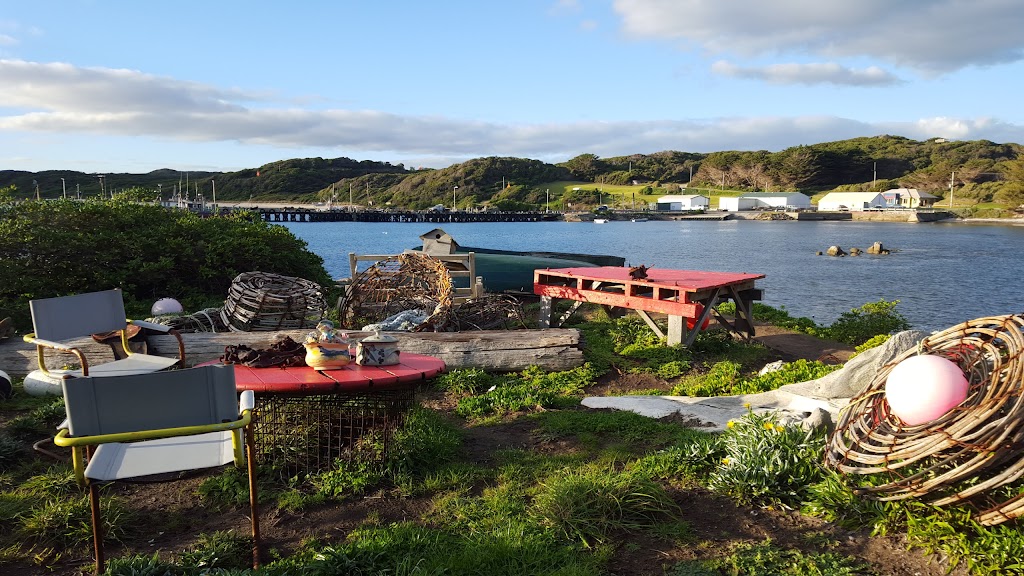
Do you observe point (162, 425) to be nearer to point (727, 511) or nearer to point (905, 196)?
point (727, 511)

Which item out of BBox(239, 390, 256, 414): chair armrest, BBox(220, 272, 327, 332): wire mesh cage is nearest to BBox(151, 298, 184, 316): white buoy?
BBox(220, 272, 327, 332): wire mesh cage

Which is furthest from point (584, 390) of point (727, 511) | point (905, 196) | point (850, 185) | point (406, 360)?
point (850, 185)

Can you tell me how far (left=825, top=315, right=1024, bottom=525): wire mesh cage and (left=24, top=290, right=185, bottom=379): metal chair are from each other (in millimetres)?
5462

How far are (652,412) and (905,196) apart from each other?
5313 inches

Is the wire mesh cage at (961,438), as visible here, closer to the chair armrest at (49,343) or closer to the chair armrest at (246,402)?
the chair armrest at (246,402)

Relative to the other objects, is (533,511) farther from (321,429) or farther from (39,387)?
(39,387)

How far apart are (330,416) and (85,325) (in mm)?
2998

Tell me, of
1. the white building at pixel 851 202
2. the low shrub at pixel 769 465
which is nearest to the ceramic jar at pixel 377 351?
the low shrub at pixel 769 465

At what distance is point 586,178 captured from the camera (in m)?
187

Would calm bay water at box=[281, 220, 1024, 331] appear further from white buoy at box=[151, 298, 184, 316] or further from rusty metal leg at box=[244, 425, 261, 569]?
rusty metal leg at box=[244, 425, 261, 569]

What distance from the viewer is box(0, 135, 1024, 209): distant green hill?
463ft

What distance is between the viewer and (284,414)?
16.2ft

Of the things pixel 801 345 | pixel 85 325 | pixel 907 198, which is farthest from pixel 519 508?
pixel 907 198

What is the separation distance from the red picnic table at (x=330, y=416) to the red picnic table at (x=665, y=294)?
18.4ft
